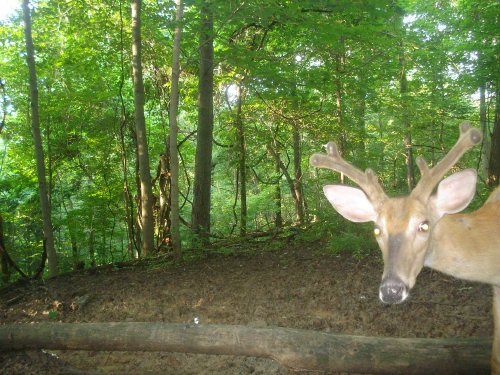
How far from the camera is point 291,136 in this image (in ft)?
41.3

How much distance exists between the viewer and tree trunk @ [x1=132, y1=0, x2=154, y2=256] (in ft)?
23.0

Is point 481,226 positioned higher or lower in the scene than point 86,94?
lower

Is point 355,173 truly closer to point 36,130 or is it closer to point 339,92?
point 36,130

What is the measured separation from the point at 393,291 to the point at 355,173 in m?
1.01

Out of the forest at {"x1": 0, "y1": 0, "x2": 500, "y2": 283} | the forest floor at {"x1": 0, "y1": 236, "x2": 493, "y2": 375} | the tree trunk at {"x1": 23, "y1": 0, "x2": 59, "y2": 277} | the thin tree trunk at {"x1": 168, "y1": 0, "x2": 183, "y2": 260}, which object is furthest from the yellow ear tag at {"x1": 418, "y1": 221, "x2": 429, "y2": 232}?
the tree trunk at {"x1": 23, "y1": 0, "x2": 59, "y2": 277}

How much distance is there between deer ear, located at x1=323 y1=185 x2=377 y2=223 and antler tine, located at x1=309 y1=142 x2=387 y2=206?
0.07 metres

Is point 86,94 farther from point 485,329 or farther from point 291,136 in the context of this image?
point 485,329

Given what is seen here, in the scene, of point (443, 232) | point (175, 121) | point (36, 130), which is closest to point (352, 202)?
point (443, 232)

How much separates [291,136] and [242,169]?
2.69m

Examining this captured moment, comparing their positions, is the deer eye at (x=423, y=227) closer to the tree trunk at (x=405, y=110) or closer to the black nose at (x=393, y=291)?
the black nose at (x=393, y=291)

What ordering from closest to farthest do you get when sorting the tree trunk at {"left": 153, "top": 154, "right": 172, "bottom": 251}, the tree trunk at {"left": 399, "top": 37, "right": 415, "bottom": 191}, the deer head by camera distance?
1. the deer head
2. the tree trunk at {"left": 153, "top": 154, "right": 172, "bottom": 251}
3. the tree trunk at {"left": 399, "top": 37, "right": 415, "bottom": 191}

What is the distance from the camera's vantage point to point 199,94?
8305 mm

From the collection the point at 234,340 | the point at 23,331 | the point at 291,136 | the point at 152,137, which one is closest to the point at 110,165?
the point at 152,137

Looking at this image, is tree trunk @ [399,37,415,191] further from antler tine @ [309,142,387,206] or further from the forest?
antler tine @ [309,142,387,206]
